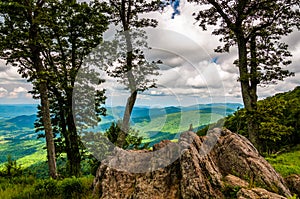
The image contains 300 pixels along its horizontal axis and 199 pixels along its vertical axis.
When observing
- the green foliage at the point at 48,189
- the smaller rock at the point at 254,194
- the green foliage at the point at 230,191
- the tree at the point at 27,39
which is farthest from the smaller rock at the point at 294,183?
the tree at the point at 27,39

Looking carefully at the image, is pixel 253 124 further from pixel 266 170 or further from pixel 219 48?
pixel 266 170

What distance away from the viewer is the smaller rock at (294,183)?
8.84 metres

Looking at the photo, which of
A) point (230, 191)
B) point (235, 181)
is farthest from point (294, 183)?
point (230, 191)

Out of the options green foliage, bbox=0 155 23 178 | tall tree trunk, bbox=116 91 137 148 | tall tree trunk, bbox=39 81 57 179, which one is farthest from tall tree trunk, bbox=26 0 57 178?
tall tree trunk, bbox=116 91 137 148

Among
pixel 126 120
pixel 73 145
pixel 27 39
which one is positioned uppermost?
pixel 27 39

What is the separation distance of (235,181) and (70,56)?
19297 millimetres

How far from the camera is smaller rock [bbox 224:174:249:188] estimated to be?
7.79 metres

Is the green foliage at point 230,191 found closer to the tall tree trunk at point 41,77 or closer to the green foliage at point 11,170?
the green foliage at point 11,170

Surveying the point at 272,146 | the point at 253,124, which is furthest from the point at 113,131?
the point at 272,146

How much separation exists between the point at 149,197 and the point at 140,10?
1582 cm

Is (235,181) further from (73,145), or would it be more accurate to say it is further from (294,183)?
(73,145)

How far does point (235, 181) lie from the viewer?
802 centimetres

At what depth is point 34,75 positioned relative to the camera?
49.0 feet

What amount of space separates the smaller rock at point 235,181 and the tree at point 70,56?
1466 cm
